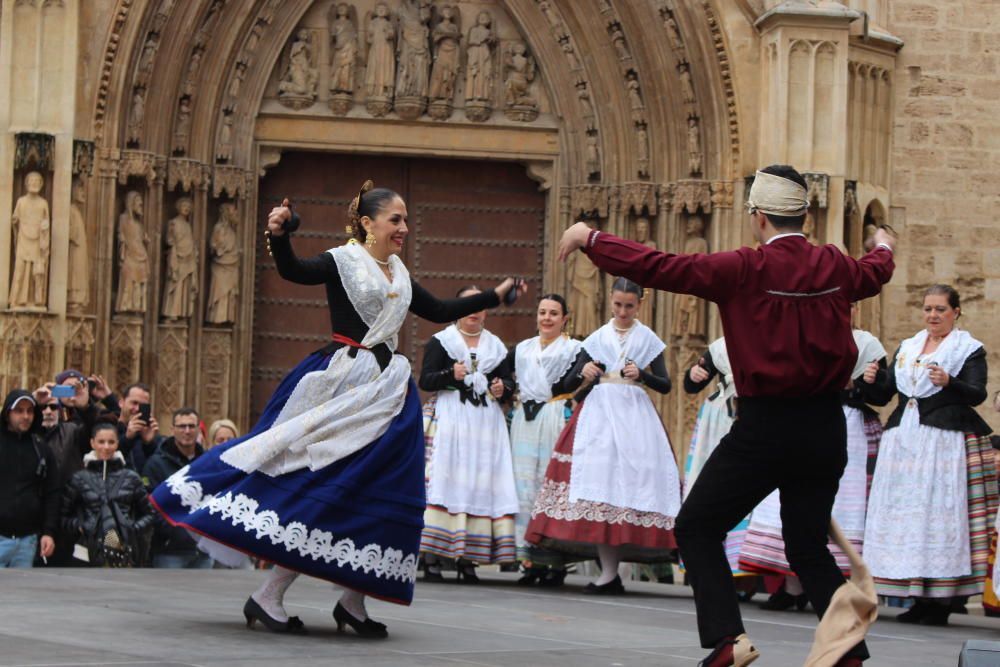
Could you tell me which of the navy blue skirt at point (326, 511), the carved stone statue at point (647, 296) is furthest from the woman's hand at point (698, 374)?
the carved stone statue at point (647, 296)

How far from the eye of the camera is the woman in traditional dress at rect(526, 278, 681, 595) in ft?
34.2

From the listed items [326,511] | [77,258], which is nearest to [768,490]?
[326,511]

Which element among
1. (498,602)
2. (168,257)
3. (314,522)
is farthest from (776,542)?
(168,257)

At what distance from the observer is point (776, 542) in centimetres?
990

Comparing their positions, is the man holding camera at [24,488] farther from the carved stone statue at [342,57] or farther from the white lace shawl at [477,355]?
the carved stone statue at [342,57]

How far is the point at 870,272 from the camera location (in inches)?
244

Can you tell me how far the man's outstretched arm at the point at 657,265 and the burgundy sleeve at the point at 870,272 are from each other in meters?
0.46

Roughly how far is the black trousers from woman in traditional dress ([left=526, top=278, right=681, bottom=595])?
4.45 meters

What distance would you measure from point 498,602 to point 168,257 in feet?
25.3

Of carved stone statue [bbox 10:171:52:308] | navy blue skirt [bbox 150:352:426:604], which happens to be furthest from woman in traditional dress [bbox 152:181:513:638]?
carved stone statue [bbox 10:171:52:308]

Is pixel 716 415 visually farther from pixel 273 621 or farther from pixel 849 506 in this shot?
pixel 273 621

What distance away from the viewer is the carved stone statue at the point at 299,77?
16984 mm

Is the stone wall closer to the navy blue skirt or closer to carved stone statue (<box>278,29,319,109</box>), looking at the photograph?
carved stone statue (<box>278,29,319,109</box>)

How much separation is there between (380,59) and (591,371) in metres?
7.31
